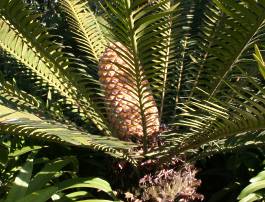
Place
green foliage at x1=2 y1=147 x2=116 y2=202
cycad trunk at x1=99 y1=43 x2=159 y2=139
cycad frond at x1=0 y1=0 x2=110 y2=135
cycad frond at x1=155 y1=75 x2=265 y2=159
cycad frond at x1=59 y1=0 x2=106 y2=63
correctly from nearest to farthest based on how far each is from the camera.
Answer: cycad frond at x1=155 y1=75 x2=265 y2=159
green foliage at x1=2 y1=147 x2=116 y2=202
cycad frond at x1=0 y1=0 x2=110 y2=135
cycad trunk at x1=99 y1=43 x2=159 y2=139
cycad frond at x1=59 y1=0 x2=106 y2=63

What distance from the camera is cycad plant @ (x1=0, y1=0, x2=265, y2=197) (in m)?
1.76

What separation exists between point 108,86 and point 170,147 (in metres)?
0.48

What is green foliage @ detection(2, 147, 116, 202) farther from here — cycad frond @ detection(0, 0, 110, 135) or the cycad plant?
cycad frond @ detection(0, 0, 110, 135)

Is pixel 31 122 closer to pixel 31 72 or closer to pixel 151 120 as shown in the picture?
pixel 151 120

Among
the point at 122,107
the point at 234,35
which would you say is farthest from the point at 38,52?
the point at 234,35

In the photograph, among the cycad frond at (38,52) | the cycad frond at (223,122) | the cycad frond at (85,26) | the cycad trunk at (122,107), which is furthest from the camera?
the cycad frond at (85,26)

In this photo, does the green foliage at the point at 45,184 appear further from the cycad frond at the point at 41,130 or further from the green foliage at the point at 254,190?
the green foliage at the point at 254,190

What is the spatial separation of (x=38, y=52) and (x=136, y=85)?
0.59 metres

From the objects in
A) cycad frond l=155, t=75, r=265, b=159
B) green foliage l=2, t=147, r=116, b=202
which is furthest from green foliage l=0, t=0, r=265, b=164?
green foliage l=2, t=147, r=116, b=202

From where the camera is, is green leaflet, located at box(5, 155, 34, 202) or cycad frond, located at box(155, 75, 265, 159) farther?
green leaflet, located at box(5, 155, 34, 202)

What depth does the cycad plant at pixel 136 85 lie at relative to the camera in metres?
1.76

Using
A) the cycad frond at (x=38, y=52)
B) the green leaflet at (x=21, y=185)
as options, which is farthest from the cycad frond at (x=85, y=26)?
the green leaflet at (x=21, y=185)

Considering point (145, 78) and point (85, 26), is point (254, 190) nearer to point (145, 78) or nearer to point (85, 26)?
point (145, 78)

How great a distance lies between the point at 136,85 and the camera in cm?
208
